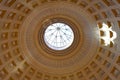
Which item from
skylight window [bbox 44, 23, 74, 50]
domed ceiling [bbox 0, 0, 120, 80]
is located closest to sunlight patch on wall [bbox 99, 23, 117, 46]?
domed ceiling [bbox 0, 0, 120, 80]

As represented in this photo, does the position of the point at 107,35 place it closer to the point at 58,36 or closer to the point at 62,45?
the point at 62,45

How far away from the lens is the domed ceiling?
110 feet

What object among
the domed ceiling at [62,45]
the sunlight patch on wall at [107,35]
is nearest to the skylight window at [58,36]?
the domed ceiling at [62,45]

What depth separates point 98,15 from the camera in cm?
3419

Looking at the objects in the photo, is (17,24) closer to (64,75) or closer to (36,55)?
(36,55)

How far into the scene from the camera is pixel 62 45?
131 ft

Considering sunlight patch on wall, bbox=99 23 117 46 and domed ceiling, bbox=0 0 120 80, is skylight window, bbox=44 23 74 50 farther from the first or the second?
sunlight patch on wall, bbox=99 23 117 46

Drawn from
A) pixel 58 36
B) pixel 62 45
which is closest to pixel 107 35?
pixel 62 45

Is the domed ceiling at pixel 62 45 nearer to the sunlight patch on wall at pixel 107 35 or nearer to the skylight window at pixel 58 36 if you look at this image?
the sunlight patch on wall at pixel 107 35

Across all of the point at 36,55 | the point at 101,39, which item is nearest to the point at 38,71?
the point at 36,55

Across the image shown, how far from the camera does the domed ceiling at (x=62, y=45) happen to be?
33.5 metres

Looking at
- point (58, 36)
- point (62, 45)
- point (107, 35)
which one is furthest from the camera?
point (58, 36)

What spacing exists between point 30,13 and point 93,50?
883 centimetres

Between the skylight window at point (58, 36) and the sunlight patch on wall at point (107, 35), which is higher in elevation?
the skylight window at point (58, 36)
